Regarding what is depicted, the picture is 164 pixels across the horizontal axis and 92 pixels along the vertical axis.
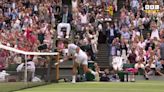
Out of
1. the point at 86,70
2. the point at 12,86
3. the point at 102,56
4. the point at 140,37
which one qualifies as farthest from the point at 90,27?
the point at 12,86

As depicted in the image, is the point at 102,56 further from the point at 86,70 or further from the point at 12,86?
the point at 12,86

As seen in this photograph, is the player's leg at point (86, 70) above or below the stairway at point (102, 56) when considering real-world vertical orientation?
below

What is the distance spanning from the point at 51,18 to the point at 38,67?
10166 millimetres

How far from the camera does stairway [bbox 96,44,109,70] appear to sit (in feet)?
91.0

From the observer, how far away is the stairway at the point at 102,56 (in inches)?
1092

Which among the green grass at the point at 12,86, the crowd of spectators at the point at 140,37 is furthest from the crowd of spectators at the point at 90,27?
the green grass at the point at 12,86

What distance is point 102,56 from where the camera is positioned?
2828 centimetres

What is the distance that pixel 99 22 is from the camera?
29672mm

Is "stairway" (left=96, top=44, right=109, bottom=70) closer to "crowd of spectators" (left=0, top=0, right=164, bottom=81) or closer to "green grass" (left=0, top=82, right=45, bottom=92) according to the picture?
"crowd of spectators" (left=0, top=0, right=164, bottom=81)

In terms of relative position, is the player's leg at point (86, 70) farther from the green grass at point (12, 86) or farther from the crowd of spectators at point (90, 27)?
the green grass at point (12, 86)

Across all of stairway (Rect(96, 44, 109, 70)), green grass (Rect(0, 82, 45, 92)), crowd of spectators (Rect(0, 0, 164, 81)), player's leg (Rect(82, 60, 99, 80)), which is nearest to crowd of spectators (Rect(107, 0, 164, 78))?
crowd of spectators (Rect(0, 0, 164, 81))

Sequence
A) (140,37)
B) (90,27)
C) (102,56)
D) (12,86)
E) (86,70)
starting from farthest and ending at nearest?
1. (90,27)
2. (102,56)
3. (140,37)
4. (86,70)
5. (12,86)

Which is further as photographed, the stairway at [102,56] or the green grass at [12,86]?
the stairway at [102,56]

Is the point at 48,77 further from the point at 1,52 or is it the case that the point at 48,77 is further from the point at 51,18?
the point at 51,18
